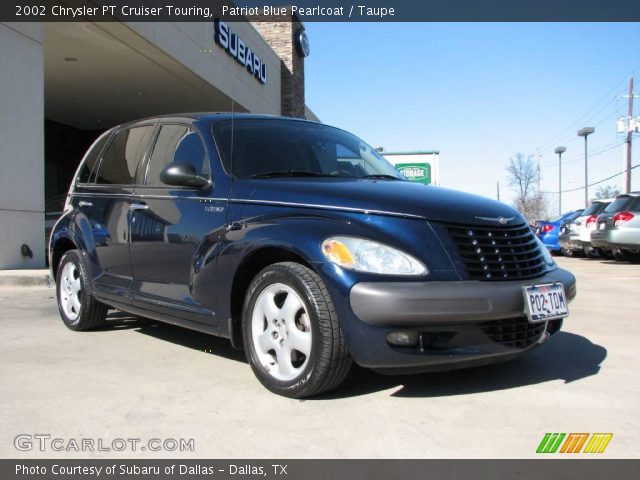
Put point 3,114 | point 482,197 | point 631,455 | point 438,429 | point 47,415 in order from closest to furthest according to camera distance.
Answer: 1. point 631,455
2. point 438,429
3. point 47,415
4. point 482,197
5. point 3,114

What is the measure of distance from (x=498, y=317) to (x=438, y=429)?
0.66m

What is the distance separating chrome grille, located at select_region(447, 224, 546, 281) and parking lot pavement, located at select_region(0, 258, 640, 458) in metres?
0.69

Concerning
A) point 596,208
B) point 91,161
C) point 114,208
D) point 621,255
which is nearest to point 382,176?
point 114,208

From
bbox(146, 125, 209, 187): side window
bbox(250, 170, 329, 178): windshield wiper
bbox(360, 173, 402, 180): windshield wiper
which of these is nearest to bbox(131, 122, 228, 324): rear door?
bbox(146, 125, 209, 187): side window

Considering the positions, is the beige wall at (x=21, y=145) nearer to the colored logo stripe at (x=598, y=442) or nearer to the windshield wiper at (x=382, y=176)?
the windshield wiper at (x=382, y=176)

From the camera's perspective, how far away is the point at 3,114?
9.54 metres

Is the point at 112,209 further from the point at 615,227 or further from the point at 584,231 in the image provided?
the point at 584,231

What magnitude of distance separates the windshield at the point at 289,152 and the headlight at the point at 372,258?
1011 mm

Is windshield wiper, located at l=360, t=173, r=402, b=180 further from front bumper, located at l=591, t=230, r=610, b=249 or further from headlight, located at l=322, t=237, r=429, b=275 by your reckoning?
front bumper, located at l=591, t=230, r=610, b=249

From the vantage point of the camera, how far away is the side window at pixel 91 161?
5.45 meters

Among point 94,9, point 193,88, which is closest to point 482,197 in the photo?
point 94,9

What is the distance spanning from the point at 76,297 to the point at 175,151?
181 cm

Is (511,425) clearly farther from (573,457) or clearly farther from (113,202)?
(113,202)

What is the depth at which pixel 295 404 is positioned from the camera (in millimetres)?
3273
